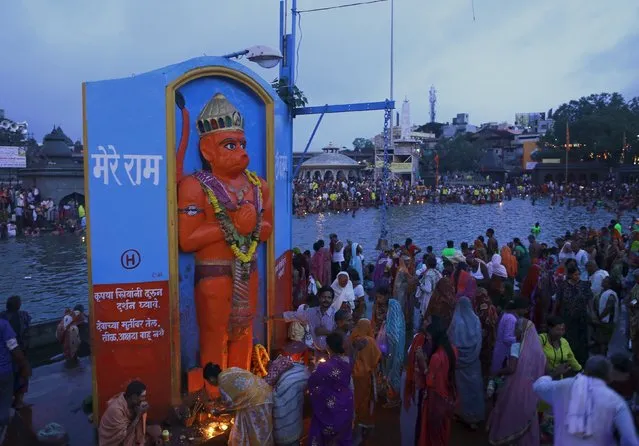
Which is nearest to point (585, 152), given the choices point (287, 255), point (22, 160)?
point (22, 160)

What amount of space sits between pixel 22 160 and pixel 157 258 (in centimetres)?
2805

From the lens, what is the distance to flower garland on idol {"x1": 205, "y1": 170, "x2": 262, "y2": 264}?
5.73 m

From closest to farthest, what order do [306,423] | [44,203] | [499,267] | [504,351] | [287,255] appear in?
[306,423] → [504,351] → [287,255] → [499,267] → [44,203]

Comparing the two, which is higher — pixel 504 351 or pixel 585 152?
pixel 585 152

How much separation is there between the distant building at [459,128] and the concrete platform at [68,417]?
83292mm

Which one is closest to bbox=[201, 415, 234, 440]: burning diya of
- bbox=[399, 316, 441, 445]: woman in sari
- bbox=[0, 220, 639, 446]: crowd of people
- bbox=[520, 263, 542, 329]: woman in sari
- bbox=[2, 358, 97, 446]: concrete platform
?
bbox=[0, 220, 639, 446]: crowd of people

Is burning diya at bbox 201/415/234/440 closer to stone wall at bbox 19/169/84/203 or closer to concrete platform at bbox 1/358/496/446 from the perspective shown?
concrete platform at bbox 1/358/496/446

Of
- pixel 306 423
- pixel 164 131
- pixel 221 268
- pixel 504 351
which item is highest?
pixel 164 131

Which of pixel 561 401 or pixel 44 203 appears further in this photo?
pixel 44 203

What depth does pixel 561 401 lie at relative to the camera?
3.32 m

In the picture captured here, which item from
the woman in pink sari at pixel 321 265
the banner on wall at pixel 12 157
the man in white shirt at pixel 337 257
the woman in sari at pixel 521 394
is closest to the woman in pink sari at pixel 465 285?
the woman in sari at pixel 521 394

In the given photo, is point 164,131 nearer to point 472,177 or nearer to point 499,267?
point 499,267

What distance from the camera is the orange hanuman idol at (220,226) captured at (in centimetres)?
573

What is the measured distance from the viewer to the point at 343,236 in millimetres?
20656
